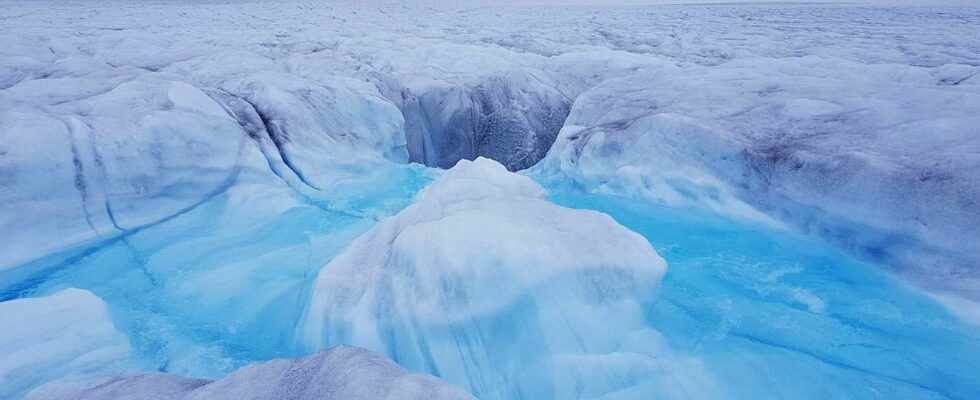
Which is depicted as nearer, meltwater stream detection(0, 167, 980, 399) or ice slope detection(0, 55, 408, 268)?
meltwater stream detection(0, 167, 980, 399)

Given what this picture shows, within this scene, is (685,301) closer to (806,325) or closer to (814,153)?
(806,325)

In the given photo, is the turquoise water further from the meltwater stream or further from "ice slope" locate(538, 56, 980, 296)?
"ice slope" locate(538, 56, 980, 296)

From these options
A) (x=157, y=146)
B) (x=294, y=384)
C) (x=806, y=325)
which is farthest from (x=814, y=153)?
(x=157, y=146)

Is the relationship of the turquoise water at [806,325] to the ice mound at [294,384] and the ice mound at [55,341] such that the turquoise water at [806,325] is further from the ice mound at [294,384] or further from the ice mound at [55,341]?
the ice mound at [55,341]

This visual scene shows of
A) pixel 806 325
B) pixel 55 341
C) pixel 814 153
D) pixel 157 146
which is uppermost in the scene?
pixel 814 153

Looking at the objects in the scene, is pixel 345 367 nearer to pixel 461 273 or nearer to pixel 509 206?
pixel 461 273

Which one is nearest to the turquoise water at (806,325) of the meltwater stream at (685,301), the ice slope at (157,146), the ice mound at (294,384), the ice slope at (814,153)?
the meltwater stream at (685,301)

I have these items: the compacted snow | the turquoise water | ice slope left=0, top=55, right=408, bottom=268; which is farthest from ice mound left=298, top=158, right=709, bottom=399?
ice slope left=0, top=55, right=408, bottom=268
